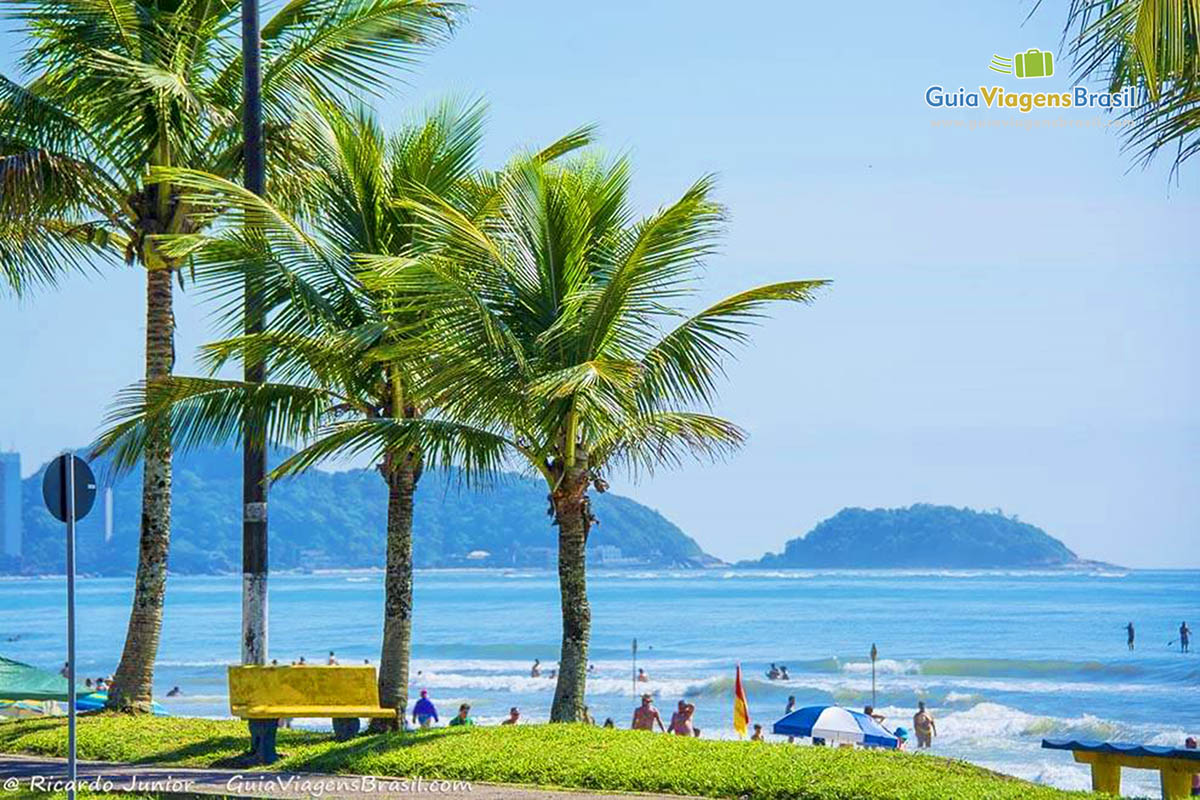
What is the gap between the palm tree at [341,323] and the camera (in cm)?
1491

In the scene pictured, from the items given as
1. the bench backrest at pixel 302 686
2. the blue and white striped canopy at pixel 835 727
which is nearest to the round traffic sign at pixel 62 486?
the bench backrest at pixel 302 686

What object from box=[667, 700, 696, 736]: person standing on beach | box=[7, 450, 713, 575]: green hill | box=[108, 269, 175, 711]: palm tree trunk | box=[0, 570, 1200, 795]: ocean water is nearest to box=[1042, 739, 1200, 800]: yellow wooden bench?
box=[108, 269, 175, 711]: palm tree trunk

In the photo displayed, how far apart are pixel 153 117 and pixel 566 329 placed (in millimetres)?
5144

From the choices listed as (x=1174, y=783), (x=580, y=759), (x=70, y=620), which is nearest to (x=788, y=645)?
(x=1174, y=783)

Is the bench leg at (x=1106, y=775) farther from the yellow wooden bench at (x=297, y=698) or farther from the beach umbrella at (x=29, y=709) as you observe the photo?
the beach umbrella at (x=29, y=709)

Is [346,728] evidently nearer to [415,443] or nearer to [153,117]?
[415,443]

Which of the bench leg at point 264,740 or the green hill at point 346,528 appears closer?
the bench leg at point 264,740

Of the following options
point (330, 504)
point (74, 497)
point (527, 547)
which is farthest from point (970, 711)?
point (330, 504)

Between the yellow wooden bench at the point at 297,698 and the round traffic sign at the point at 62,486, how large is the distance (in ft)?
9.31

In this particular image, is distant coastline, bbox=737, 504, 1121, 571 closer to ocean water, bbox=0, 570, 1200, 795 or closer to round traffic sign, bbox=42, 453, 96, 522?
ocean water, bbox=0, 570, 1200, 795

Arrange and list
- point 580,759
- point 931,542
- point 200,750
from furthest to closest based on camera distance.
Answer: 1. point 931,542
2. point 200,750
3. point 580,759

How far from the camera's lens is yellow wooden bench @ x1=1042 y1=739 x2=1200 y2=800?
11961 mm

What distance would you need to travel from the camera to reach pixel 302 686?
1422 cm

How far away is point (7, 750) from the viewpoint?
15164 mm
